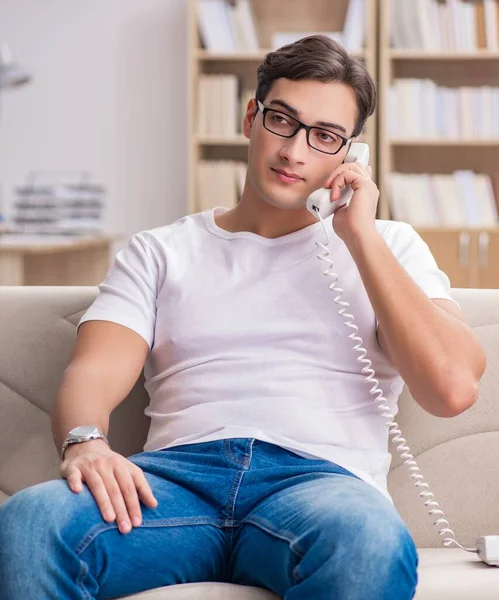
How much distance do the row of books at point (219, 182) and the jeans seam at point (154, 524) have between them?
3.46 metres

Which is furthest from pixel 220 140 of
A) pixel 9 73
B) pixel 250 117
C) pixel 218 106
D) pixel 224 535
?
pixel 224 535

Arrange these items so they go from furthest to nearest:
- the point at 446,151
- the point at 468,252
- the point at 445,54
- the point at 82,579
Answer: the point at 446,151, the point at 468,252, the point at 445,54, the point at 82,579

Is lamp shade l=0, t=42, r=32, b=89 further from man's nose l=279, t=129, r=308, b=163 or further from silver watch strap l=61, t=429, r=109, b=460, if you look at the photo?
silver watch strap l=61, t=429, r=109, b=460

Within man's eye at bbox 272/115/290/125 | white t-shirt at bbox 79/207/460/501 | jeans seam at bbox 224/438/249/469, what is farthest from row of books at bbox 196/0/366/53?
jeans seam at bbox 224/438/249/469

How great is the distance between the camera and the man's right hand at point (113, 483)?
4.24 ft

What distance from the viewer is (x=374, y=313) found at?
5.14 ft

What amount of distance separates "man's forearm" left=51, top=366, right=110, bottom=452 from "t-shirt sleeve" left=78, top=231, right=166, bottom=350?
12 cm

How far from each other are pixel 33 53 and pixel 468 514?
421 cm

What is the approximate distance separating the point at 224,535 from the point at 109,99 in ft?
13.3

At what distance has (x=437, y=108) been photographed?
4617 mm

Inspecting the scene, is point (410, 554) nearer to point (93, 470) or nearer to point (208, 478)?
point (208, 478)

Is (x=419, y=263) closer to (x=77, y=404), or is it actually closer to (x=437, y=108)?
(x=77, y=404)

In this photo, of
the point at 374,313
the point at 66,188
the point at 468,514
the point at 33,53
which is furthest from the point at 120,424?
the point at 33,53

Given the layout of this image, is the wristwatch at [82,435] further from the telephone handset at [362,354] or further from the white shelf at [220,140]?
the white shelf at [220,140]
